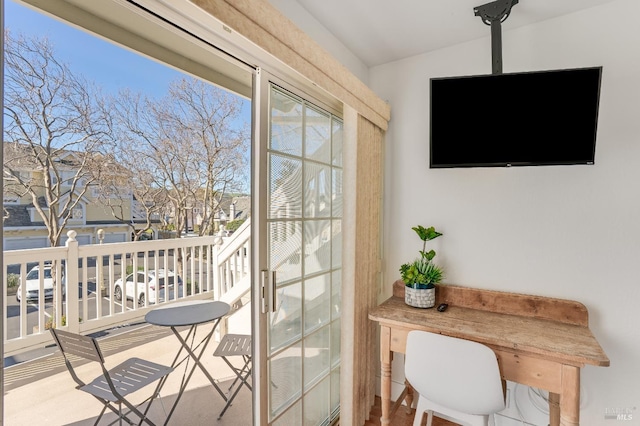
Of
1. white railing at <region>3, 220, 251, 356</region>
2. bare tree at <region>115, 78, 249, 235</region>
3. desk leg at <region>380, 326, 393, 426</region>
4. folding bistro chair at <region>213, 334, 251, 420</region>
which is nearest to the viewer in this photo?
desk leg at <region>380, 326, 393, 426</region>

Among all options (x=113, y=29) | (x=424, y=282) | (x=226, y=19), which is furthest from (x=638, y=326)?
(x=113, y=29)

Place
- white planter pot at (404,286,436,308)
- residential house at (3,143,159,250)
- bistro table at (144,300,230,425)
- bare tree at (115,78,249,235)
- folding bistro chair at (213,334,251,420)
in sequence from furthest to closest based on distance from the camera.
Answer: bare tree at (115,78,249,235) → residential house at (3,143,159,250) → folding bistro chair at (213,334,251,420) → bistro table at (144,300,230,425) → white planter pot at (404,286,436,308)

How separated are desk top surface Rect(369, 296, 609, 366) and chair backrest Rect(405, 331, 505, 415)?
0.16 m

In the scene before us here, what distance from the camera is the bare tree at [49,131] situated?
8.19 ft

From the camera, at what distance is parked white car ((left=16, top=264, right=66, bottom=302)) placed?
9.43ft

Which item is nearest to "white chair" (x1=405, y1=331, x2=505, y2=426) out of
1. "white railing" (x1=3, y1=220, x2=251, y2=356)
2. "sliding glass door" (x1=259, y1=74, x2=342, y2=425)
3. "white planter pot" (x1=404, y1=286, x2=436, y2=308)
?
"white planter pot" (x1=404, y1=286, x2=436, y2=308)

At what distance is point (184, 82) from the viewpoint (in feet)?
12.1

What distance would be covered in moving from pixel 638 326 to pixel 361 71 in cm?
225

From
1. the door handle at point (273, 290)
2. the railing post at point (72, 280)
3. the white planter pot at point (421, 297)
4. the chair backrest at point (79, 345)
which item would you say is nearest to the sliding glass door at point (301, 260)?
the door handle at point (273, 290)

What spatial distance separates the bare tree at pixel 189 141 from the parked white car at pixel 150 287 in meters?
0.68

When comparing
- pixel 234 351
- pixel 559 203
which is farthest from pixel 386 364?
pixel 559 203

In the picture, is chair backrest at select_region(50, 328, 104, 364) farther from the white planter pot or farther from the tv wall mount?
the tv wall mount

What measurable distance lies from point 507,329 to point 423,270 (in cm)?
57

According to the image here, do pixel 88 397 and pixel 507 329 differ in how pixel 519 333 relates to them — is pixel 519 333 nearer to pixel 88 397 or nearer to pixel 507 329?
→ pixel 507 329
